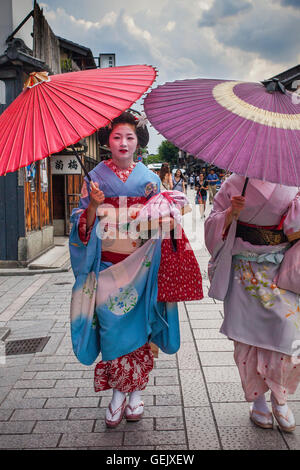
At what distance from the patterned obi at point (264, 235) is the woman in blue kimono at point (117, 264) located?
54 centimetres

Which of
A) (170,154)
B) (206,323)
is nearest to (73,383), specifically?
(206,323)

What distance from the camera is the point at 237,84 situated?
8.52 ft

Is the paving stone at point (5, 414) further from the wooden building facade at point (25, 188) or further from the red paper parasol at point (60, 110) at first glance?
the wooden building facade at point (25, 188)

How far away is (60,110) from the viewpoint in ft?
8.04

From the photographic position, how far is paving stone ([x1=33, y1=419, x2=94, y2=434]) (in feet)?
10.00

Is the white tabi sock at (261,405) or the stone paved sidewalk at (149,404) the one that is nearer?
the stone paved sidewalk at (149,404)

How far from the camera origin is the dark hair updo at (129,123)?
10.3 feet

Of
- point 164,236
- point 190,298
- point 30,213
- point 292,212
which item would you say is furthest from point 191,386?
point 30,213

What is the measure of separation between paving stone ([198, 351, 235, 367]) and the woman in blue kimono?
1.15 m

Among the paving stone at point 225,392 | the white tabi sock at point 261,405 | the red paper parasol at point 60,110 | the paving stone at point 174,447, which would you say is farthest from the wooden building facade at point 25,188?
the paving stone at point 174,447

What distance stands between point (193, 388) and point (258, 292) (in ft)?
3.78

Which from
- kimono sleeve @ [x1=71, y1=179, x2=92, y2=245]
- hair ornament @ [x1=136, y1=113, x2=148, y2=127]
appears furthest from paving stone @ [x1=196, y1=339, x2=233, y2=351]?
hair ornament @ [x1=136, y1=113, x2=148, y2=127]

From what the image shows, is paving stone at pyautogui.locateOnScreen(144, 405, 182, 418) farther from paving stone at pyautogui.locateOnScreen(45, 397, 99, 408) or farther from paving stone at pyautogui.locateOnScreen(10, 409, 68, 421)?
paving stone at pyautogui.locateOnScreen(10, 409, 68, 421)
